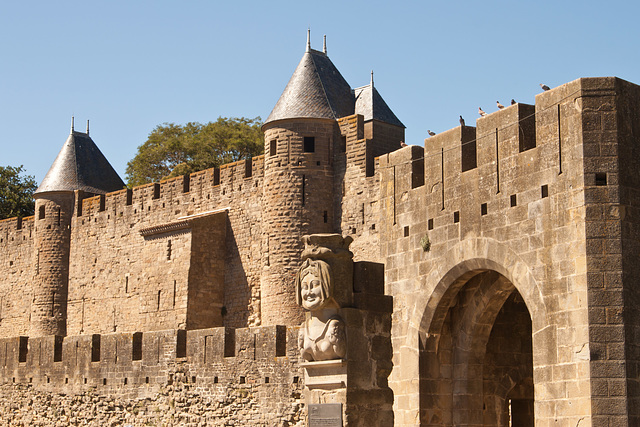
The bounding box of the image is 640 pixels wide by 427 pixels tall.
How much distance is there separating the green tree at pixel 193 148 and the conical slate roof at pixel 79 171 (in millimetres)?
4486

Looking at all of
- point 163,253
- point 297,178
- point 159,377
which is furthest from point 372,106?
point 159,377

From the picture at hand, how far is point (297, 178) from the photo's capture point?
29922 mm

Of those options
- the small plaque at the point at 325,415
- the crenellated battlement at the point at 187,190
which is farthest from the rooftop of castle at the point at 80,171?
the small plaque at the point at 325,415

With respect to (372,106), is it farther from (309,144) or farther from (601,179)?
(601,179)

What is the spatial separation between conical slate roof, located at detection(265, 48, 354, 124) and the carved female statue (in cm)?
1631

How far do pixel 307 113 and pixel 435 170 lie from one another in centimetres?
1172

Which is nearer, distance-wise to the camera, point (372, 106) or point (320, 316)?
point (320, 316)

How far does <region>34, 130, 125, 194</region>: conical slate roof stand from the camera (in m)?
38.4

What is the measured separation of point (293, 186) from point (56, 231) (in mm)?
11821

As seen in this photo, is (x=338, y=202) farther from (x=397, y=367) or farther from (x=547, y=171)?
(x=547, y=171)

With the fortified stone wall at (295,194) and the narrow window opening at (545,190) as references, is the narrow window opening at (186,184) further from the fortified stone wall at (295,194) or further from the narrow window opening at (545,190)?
the narrow window opening at (545,190)

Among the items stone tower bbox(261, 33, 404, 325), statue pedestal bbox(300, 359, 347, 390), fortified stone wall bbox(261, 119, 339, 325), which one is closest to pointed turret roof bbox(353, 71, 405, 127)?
stone tower bbox(261, 33, 404, 325)

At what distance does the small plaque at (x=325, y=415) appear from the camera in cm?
1357

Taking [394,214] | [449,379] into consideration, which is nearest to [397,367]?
[449,379]
